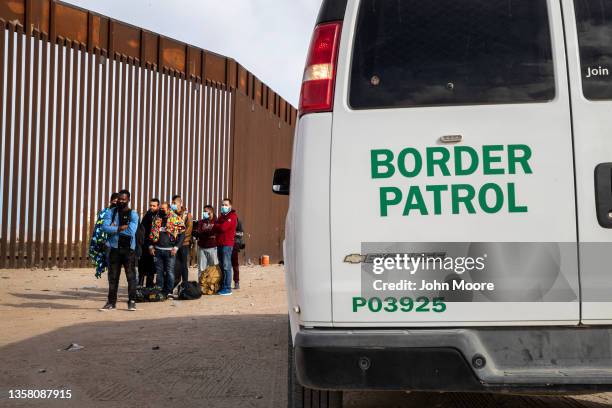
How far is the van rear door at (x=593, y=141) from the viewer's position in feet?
9.52

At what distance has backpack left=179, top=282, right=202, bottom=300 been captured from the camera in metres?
13.5

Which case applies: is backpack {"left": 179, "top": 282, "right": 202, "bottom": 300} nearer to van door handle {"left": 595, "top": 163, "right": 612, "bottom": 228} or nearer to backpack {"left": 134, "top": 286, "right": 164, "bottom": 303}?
backpack {"left": 134, "top": 286, "right": 164, "bottom": 303}

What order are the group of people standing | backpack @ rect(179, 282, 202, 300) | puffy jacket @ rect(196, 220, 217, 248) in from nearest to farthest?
the group of people standing < backpack @ rect(179, 282, 202, 300) < puffy jacket @ rect(196, 220, 217, 248)

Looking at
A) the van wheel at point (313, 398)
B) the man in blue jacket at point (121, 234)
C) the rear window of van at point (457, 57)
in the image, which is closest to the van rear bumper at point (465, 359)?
the van wheel at point (313, 398)

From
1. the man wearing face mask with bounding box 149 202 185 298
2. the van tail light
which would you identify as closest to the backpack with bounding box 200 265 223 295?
the man wearing face mask with bounding box 149 202 185 298

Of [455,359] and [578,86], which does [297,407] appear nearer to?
[455,359]

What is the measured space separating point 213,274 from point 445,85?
1178cm

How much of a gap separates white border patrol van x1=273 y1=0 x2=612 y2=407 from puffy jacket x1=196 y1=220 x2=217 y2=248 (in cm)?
1166

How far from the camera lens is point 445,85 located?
3.05 metres

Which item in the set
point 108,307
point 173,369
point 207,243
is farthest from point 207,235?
point 173,369

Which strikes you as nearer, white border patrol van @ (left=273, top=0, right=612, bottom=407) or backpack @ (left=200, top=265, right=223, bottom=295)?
white border patrol van @ (left=273, top=0, right=612, bottom=407)

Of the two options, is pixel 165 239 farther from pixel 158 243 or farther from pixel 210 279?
pixel 210 279

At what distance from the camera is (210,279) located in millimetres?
14484

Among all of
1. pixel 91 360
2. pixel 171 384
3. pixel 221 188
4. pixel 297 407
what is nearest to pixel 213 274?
pixel 91 360
